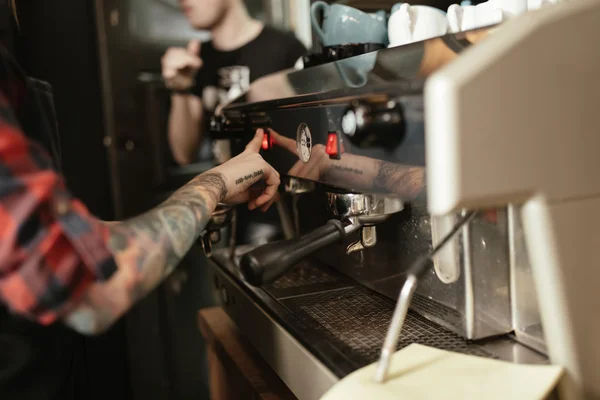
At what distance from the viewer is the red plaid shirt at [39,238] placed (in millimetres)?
398

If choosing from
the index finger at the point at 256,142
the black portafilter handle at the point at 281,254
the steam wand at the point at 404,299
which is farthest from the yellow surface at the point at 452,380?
the index finger at the point at 256,142

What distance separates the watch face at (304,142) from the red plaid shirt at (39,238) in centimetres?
27

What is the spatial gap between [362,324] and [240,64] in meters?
0.82

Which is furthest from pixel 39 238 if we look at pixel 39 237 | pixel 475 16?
pixel 475 16

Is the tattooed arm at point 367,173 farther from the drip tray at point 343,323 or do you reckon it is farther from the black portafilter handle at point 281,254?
the drip tray at point 343,323

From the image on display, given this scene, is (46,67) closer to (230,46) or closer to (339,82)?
(230,46)

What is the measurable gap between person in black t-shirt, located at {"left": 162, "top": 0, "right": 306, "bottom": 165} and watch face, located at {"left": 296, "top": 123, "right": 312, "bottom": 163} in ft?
2.21

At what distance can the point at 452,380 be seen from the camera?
47 cm

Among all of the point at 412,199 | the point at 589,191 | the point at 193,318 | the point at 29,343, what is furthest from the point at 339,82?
the point at 193,318

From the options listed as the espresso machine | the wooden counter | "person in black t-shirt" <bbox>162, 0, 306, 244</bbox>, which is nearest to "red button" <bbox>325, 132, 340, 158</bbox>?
the espresso machine

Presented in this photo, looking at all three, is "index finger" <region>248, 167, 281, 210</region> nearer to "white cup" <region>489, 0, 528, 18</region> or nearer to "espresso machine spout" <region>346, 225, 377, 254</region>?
"espresso machine spout" <region>346, 225, 377, 254</region>

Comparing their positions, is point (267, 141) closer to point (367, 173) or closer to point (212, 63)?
point (367, 173)

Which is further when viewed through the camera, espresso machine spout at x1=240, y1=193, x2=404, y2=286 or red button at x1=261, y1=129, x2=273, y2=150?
red button at x1=261, y1=129, x2=273, y2=150

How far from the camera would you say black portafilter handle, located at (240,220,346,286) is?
1.80 feet
